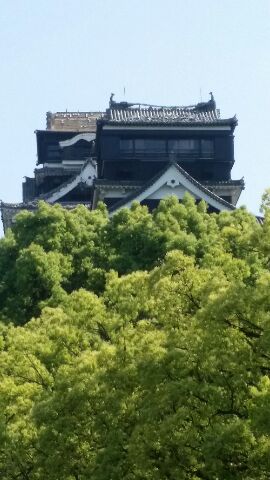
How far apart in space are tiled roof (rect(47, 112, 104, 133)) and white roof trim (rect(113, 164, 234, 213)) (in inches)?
961

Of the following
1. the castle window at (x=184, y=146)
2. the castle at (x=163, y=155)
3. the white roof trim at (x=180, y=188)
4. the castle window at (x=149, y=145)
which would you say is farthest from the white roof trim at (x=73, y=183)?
the white roof trim at (x=180, y=188)

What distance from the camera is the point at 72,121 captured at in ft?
246

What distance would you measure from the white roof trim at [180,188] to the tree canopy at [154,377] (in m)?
17.8

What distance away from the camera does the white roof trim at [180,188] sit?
47906 millimetres

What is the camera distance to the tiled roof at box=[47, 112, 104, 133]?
2892 inches

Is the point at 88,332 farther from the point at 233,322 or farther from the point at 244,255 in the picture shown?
the point at 233,322

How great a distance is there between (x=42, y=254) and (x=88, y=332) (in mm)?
11631

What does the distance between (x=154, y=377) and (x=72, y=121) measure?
54.7 meters

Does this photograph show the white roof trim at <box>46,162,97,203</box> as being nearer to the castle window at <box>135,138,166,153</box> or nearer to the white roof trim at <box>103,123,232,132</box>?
the white roof trim at <box>103,123,232,132</box>

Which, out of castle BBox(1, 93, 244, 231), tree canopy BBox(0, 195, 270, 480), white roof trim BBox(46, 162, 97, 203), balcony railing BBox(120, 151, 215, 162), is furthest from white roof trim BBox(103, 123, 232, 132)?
tree canopy BBox(0, 195, 270, 480)

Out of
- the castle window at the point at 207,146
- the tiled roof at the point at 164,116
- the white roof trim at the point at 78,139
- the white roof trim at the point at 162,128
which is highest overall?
the tiled roof at the point at 164,116

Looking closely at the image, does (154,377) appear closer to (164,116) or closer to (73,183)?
(164,116)

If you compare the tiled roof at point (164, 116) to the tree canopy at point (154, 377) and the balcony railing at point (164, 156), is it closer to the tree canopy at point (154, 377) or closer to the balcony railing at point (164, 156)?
the balcony railing at point (164, 156)

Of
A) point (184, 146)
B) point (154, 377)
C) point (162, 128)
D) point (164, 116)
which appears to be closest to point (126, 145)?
point (162, 128)
